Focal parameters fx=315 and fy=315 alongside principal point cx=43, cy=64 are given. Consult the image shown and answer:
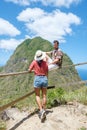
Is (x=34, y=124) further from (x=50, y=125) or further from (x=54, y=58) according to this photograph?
(x=54, y=58)

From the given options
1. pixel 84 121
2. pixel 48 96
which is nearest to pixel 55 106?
pixel 48 96

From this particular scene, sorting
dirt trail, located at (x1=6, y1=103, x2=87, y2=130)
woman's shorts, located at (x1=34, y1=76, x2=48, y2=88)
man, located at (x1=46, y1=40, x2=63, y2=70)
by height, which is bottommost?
dirt trail, located at (x1=6, y1=103, x2=87, y2=130)

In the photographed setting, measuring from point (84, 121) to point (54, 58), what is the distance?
2764 mm

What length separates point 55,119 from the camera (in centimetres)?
1038

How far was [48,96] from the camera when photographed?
12.4 meters

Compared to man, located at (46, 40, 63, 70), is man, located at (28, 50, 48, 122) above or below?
below

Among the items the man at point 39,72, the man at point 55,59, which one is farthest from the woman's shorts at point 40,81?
the man at point 55,59

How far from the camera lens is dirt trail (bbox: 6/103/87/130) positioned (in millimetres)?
9891

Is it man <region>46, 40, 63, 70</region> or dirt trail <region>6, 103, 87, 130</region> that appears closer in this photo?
dirt trail <region>6, 103, 87, 130</region>

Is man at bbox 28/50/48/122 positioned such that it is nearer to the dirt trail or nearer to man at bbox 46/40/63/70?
the dirt trail

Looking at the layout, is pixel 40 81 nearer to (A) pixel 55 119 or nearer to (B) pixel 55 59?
(A) pixel 55 119

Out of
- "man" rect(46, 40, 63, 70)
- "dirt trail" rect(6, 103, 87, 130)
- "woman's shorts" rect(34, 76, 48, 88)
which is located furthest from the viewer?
"man" rect(46, 40, 63, 70)

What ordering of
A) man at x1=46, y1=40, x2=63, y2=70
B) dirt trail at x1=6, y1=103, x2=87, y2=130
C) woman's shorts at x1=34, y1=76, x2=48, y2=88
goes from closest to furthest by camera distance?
dirt trail at x1=6, y1=103, x2=87, y2=130, woman's shorts at x1=34, y1=76, x2=48, y2=88, man at x1=46, y1=40, x2=63, y2=70

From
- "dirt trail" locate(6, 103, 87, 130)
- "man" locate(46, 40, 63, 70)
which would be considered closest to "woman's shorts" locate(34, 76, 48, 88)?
"dirt trail" locate(6, 103, 87, 130)
